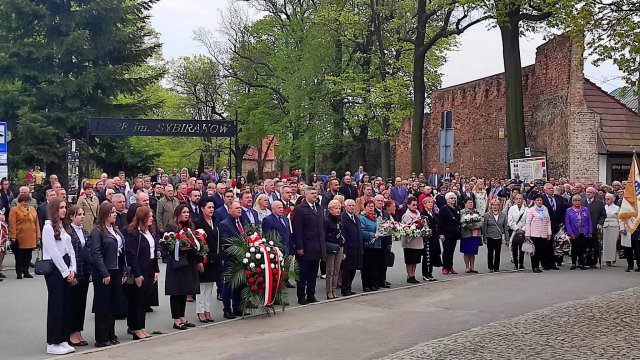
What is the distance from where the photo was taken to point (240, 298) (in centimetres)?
1191

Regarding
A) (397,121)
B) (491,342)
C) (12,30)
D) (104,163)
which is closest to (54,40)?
(12,30)

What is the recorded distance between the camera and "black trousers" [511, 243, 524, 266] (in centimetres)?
1748

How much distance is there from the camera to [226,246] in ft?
38.7

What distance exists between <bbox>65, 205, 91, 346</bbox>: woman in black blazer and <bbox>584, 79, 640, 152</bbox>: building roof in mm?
23763

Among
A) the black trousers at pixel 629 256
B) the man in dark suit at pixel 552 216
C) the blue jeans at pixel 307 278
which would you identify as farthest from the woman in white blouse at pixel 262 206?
the black trousers at pixel 629 256

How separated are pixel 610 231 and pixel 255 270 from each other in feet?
34.1

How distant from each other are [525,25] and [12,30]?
2171 cm

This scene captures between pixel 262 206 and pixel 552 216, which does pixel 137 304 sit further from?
pixel 552 216

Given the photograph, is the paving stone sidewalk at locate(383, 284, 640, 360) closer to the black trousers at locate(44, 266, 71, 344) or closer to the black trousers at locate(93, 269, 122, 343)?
the black trousers at locate(93, 269, 122, 343)

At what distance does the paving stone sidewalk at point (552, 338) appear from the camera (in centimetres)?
873

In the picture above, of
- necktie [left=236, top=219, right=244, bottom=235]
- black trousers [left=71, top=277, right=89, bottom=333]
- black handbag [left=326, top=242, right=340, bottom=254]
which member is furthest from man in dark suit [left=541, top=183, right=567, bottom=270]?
black trousers [left=71, top=277, right=89, bottom=333]

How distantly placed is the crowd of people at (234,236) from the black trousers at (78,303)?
0.01 meters

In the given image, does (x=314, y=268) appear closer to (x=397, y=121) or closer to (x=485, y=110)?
(x=485, y=110)

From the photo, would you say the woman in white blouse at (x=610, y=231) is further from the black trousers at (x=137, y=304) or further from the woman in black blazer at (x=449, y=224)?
the black trousers at (x=137, y=304)
